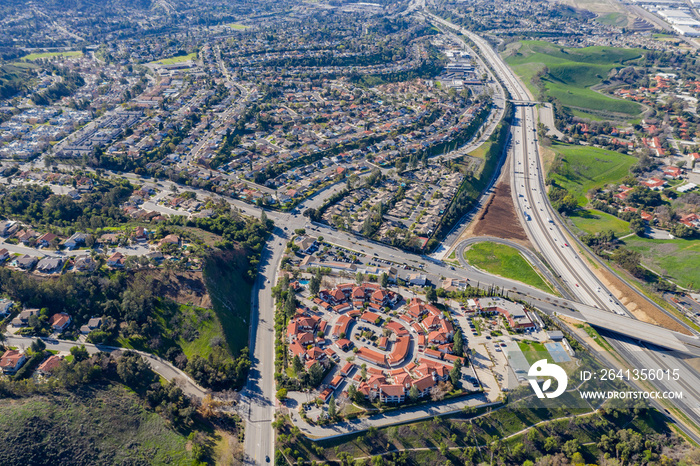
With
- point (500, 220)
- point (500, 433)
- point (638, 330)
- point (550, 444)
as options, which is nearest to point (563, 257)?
point (500, 220)

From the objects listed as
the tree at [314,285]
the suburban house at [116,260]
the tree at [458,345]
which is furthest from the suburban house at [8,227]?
the tree at [458,345]

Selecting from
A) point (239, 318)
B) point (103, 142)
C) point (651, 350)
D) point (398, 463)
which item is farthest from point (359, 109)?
point (398, 463)

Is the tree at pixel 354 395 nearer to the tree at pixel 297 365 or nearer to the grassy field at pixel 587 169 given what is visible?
the tree at pixel 297 365

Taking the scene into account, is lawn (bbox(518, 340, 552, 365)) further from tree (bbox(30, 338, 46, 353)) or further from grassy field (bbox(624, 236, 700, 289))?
tree (bbox(30, 338, 46, 353))

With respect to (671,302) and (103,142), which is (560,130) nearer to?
(671,302)

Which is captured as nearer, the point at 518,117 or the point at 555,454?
the point at 555,454

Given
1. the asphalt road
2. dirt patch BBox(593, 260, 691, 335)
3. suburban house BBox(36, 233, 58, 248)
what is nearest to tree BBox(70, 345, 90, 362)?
the asphalt road

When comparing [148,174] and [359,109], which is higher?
[359,109]
